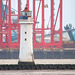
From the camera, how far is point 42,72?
3359cm

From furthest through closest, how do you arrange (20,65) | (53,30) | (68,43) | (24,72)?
(68,43)
(53,30)
(20,65)
(24,72)

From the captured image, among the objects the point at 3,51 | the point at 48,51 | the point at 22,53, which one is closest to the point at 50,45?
the point at 48,51

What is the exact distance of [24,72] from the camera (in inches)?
1314

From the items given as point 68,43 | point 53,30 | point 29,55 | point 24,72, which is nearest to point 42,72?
point 24,72

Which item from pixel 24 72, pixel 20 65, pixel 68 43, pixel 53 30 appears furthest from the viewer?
pixel 68 43

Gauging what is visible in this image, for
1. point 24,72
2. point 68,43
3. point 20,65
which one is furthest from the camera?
point 68,43

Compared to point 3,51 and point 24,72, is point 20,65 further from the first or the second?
point 3,51

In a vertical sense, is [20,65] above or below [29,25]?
below

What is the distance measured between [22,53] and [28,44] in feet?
2.74

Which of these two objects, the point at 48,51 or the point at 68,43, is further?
the point at 68,43

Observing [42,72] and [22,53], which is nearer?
[42,72]

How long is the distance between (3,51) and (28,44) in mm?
32582

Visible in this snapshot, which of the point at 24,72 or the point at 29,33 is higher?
the point at 29,33

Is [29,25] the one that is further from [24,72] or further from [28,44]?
[24,72]
